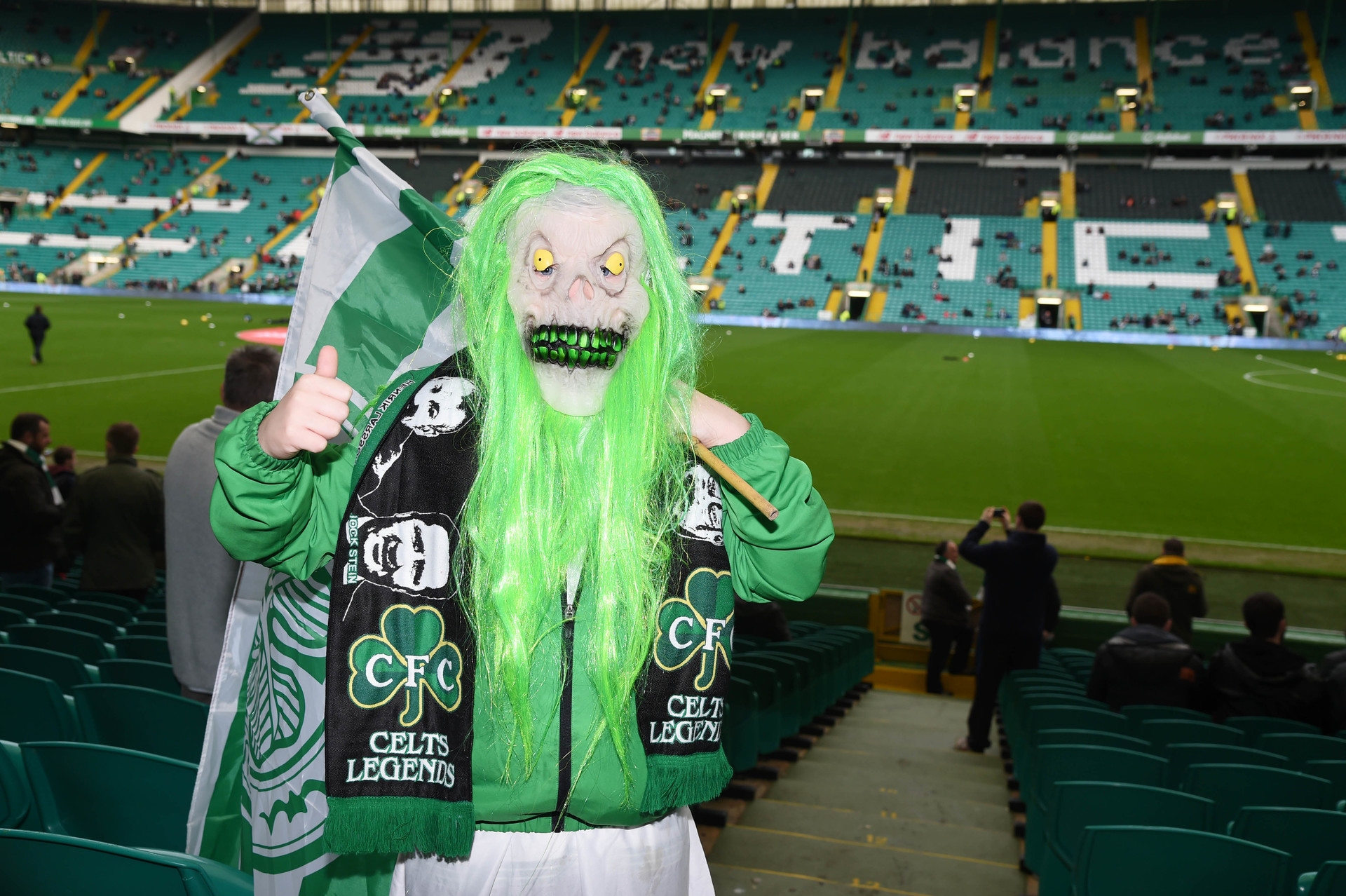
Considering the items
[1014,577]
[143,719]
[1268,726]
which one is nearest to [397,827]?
[143,719]

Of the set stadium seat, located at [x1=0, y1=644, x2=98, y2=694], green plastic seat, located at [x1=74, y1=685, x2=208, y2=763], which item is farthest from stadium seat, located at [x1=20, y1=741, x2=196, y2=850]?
stadium seat, located at [x1=0, y1=644, x2=98, y2=694]

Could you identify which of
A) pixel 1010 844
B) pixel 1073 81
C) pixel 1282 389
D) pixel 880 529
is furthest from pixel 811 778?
pixel 1073 81

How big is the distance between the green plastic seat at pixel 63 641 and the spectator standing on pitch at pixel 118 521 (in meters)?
1.75

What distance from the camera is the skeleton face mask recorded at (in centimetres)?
191

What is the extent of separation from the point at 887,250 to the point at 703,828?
4418cm

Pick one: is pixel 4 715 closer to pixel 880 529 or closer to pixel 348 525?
pixel 348 525

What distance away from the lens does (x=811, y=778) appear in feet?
17.6

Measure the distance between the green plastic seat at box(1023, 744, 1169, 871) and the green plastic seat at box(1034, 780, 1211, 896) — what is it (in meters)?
0.31

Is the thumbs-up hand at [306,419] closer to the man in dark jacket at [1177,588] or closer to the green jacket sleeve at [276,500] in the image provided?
the green jacket sleeve at [276,500]

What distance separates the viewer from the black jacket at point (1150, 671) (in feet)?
18.1

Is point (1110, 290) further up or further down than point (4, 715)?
further up

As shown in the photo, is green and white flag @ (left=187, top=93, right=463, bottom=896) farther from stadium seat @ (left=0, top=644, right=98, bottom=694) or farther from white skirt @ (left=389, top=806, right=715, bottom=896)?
stadium seat @ (left=0, top=644, right=98, bottom=694)

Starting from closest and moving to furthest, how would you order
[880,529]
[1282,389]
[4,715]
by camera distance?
[4,715] → [880,529] → [1282,389]

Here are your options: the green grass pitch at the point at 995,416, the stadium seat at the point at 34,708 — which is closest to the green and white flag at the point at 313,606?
the stadium seat at the point at 34,708
